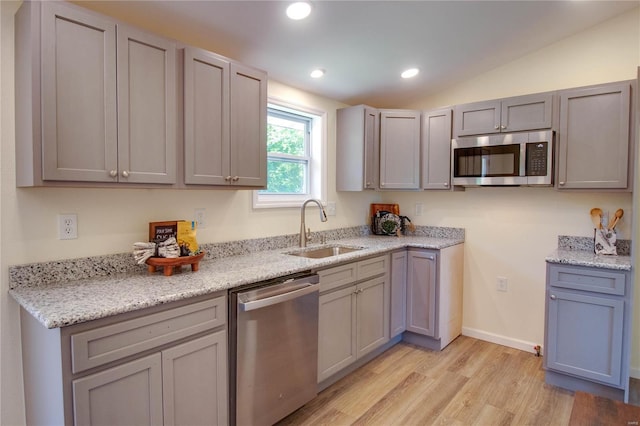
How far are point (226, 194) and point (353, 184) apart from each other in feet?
4.32

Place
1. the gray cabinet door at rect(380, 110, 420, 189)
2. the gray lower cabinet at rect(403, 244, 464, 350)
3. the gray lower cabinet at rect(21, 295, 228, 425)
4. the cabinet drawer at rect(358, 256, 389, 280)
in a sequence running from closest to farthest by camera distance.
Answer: the gray lower cabinet at rect(21, 295, 228, 425), the cabinet drawer at rect(358, 256, 389, 280), the gray lower cabinet at rect(403, 244, 464, 350), the gray cabinet door at rect(380, 110, 420, 189)

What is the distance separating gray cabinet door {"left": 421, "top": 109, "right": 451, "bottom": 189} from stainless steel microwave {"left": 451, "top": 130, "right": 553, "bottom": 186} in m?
0.08

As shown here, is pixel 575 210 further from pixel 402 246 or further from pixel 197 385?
pixel 197 385

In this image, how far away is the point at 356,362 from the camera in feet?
9.29

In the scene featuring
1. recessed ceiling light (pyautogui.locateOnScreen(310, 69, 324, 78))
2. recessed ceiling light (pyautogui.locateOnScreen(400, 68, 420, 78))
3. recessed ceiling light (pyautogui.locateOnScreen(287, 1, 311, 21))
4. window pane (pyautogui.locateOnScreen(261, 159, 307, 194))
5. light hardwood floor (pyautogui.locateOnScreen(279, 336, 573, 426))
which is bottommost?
light hardwood floor (pyautogui.locateOnScreen(279, 336, 573, 426))

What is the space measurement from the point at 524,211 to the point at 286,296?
7.75 ft

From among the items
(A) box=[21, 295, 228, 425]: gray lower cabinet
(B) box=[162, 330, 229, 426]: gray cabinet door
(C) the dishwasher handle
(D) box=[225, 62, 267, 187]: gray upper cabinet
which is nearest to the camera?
(A) box=[21, 295, 228, 425]: gray lower cabinet

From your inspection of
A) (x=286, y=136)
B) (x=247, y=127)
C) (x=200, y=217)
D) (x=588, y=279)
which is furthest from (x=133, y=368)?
(x=588, y=279)

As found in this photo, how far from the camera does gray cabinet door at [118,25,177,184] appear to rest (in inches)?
67.4

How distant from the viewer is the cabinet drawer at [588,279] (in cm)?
236

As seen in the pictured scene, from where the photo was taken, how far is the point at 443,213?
3697 mm

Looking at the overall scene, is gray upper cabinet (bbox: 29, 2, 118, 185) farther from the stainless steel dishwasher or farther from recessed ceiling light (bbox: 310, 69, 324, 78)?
recessed ceiling light (bbox: 310, 69, 324, 78)

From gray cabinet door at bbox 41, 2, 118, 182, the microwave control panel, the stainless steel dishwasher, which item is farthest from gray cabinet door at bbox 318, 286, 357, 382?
the microwave control panel

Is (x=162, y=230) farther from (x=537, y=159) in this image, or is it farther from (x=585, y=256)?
(x=585, y=256)
